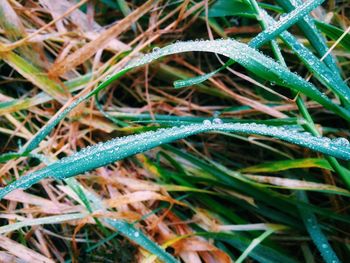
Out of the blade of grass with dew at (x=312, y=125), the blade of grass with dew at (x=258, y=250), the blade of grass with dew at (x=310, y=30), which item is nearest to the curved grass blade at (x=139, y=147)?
the blade of grass with dew at (x=312, y=125)

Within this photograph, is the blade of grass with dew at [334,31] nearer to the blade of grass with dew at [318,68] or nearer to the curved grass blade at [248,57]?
the blade of grass with dew at [318,68]

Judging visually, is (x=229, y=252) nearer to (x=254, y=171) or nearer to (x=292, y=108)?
(x=254, y=171)

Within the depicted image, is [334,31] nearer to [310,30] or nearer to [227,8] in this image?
[310,30]

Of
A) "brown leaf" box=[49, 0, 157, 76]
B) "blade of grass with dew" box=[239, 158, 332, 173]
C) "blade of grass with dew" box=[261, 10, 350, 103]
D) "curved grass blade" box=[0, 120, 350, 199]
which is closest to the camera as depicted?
"curved grass blade" box=[0, 120, 350, 199]

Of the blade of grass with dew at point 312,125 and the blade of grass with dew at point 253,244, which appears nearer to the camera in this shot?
the blade of grass with dew at point 312,125

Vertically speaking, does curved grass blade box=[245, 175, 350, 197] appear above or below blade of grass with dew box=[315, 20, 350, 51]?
below

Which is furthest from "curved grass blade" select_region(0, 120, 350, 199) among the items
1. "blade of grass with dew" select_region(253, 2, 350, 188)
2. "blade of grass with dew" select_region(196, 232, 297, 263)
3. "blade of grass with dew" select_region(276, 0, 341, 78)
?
"blade of grass with dew" select_region(196, 232, 297, 263)

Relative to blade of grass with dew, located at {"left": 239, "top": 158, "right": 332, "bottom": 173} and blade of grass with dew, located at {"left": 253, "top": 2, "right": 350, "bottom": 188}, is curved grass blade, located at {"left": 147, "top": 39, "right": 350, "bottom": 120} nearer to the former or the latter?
blade of grass with dew, located at {"left": 253, "top": 2, "right": 350, "bottom": 188}

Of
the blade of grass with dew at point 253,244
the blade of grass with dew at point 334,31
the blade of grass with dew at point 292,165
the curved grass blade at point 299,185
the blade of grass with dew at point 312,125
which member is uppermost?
the blade of grass with dew at point 334,31
